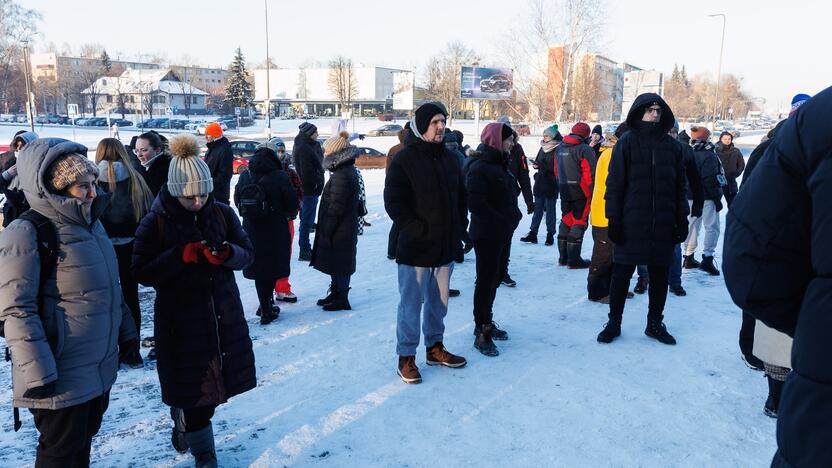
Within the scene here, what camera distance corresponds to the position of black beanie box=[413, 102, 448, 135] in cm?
410

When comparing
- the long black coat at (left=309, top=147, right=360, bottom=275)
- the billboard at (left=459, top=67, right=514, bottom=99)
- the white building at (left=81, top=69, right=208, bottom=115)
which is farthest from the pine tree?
the long black coat at (left=309, top=147, right=360, bottom=275)

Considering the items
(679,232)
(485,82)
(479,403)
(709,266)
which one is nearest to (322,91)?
(485,82)

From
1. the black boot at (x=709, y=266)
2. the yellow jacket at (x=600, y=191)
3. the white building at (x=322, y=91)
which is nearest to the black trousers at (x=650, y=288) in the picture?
the yellow jacket at (x=600, y=191)

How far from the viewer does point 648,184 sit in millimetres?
4672

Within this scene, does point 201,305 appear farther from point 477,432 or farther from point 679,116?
point 679,116

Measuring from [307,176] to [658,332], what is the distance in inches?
202

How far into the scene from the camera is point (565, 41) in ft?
115

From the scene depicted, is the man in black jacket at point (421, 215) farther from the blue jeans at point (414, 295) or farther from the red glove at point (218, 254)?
the red glove at point (218, 254)

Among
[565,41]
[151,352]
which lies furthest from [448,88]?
[151,352]

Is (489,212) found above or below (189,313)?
above

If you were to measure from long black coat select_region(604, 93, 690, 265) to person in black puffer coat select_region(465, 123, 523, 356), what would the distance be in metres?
0.89

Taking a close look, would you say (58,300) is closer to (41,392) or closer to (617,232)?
(41,392)

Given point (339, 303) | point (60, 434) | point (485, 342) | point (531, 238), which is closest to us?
point (60, 434)

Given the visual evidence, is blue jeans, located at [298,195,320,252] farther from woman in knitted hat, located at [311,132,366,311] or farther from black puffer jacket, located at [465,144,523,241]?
black puffer jacket, located at [465,144,523,241]
